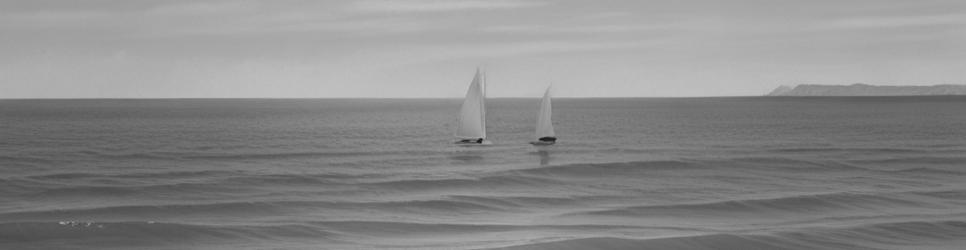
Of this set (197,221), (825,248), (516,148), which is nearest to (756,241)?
(825,248)

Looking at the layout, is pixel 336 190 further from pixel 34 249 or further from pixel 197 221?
pixel 34 249

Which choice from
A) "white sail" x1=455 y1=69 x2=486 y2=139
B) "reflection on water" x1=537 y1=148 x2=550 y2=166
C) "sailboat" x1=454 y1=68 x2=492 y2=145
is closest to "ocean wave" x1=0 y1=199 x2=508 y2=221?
"reflection on water" x1=537 y1=148 x2=550 y2=166

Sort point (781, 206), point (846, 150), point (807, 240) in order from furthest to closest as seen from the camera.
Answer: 1. point (846, 150)
2. point (781, 206)
3. point (807, 240)

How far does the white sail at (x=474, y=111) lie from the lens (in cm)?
7275

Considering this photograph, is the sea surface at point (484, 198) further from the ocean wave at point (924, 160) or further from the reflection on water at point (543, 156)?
the ocean wave at point (924, 160)

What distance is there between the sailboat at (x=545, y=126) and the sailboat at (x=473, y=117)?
4.91 m

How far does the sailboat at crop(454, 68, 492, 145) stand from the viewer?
240 ft

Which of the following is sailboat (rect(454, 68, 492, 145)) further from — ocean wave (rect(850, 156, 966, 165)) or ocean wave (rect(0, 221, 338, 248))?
ocean wave (rect(0, 221, 338, 248))

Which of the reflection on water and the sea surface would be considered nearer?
the sea surface

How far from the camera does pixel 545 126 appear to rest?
8075cm

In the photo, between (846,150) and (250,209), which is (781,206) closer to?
(250,209)

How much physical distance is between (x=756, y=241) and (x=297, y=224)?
44.3 ft

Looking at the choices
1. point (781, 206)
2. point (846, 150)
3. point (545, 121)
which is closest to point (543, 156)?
point (545, 121)

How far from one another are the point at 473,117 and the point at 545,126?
764cm
